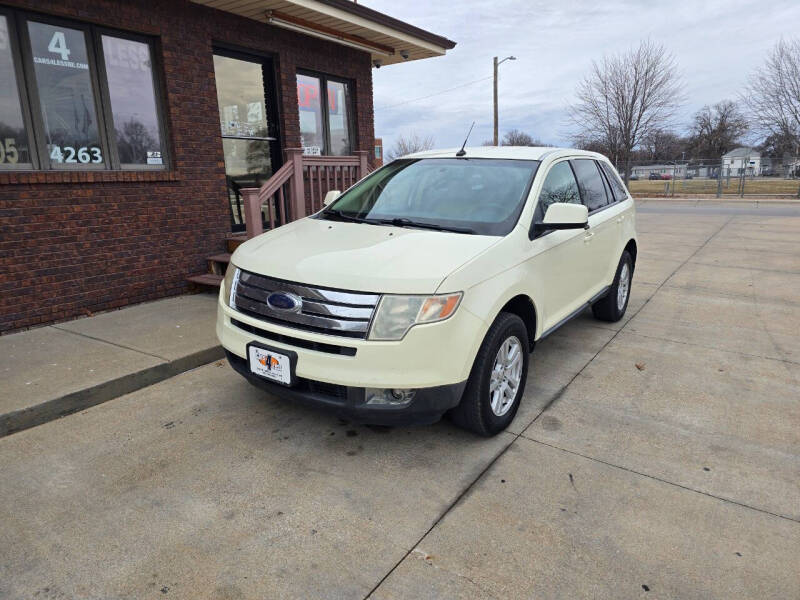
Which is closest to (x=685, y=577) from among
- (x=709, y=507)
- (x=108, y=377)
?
(x=709, y=507)

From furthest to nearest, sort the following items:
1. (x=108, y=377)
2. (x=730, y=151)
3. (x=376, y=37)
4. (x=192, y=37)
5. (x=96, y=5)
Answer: (x=730, y=151), (x=376, y=37), (x=192, y=37), (x=96, y=5), (x=108, y=377)

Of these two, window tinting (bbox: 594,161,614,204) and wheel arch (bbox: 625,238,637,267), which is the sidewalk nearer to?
window tinting (bbox: 594,161,614,204)

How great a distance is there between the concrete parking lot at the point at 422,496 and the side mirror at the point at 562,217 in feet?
4.13

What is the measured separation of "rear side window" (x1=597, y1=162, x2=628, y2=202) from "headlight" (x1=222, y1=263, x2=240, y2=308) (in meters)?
3.88

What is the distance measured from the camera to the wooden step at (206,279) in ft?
21.4

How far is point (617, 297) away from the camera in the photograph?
18.7ft

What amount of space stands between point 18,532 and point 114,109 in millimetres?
4940

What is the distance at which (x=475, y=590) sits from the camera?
7.27ft

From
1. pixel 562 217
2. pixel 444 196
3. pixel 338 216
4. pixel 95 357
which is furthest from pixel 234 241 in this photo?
pixel 562 217

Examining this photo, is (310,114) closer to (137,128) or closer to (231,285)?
(137,128)

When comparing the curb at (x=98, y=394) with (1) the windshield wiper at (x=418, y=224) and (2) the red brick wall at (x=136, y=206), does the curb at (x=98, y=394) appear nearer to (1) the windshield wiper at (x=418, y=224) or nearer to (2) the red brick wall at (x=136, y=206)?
(1) the windshield wiper at (x=418, y=224)

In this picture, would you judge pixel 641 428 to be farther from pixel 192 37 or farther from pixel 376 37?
pixel 376 37

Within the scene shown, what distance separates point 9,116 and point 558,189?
17.0 ft

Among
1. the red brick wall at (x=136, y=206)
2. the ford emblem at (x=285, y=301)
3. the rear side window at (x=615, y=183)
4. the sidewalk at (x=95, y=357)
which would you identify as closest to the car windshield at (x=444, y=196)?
the ford emblem at (x=285, y=301)
